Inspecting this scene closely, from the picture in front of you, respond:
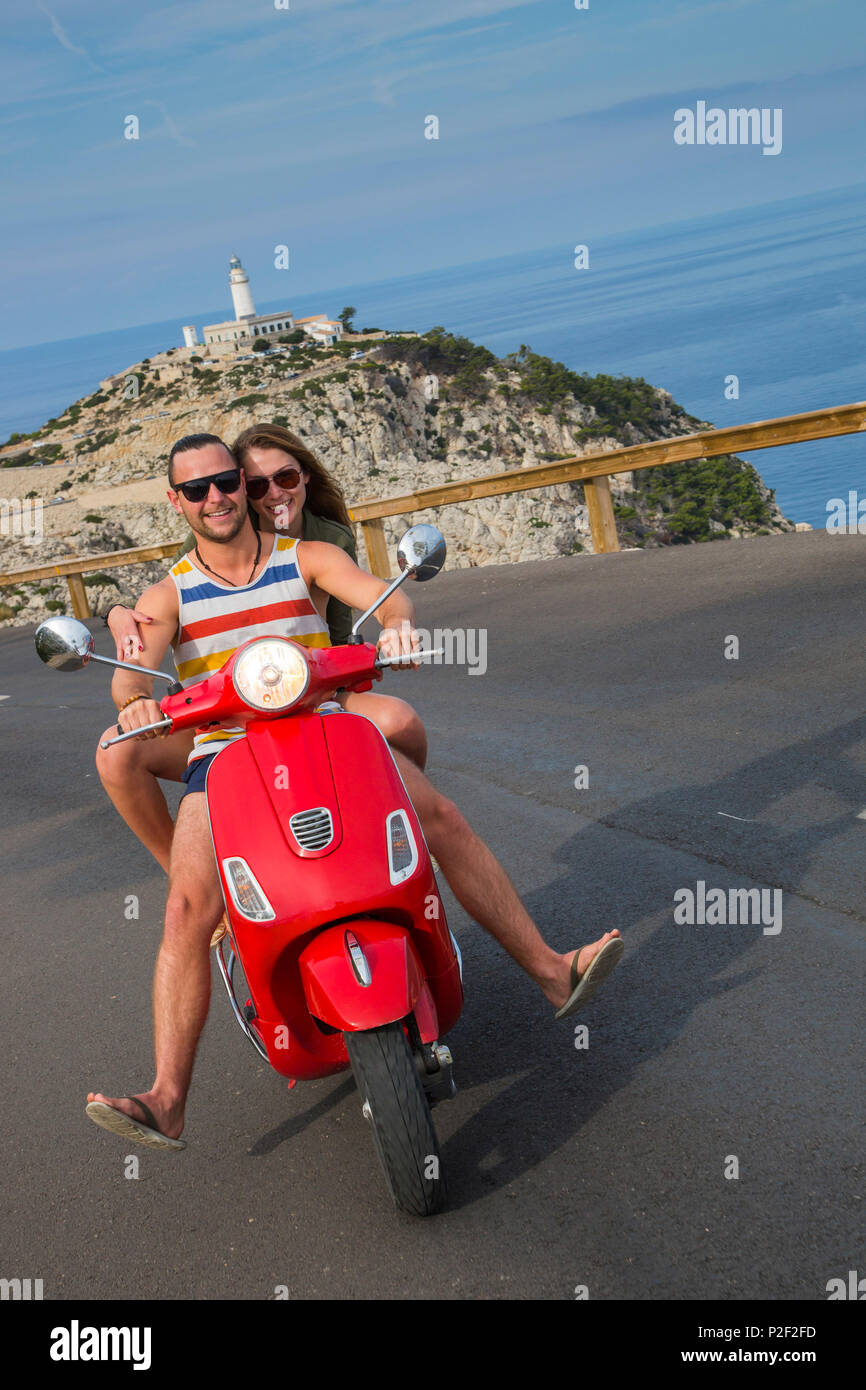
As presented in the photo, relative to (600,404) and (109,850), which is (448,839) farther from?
(600,404)

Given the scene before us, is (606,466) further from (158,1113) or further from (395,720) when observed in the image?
(158,1113)

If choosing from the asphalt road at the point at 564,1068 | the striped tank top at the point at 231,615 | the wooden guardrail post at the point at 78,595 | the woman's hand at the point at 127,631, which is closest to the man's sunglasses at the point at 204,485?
the striped tank top at the point at 231,615

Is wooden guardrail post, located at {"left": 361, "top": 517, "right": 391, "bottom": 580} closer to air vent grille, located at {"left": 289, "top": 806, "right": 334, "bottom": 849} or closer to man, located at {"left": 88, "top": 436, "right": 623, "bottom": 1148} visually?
man, located at {"left": 88, "top": 436, "right": 623, "bottom": 1148}

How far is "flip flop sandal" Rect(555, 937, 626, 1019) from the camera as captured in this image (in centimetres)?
346

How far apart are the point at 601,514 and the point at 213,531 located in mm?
8866

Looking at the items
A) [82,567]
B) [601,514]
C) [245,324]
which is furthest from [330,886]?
[245,324]

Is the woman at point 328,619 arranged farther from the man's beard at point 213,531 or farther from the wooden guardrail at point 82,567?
the wooden guardrail at point 82,567

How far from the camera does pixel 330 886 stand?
294 cm

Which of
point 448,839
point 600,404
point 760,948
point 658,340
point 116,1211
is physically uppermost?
point 658,340

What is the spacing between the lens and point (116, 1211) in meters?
3.28

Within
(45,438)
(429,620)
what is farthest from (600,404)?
(429,620)

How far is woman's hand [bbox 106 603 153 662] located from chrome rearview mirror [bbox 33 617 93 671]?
424 mm
